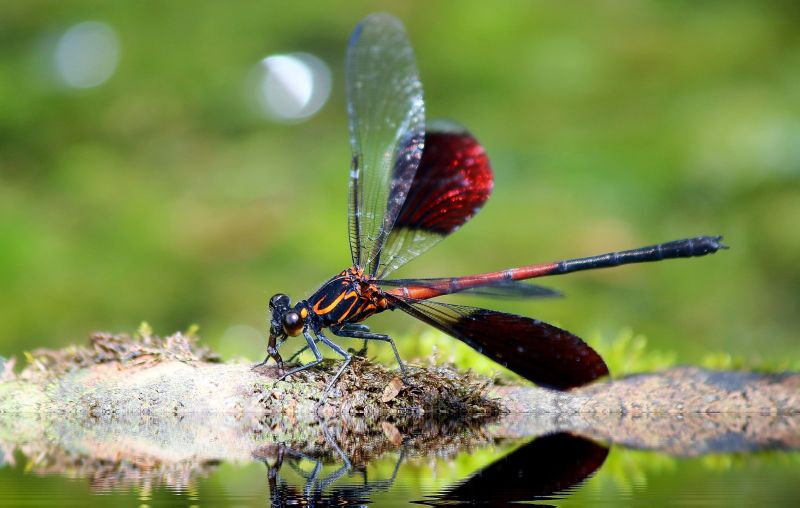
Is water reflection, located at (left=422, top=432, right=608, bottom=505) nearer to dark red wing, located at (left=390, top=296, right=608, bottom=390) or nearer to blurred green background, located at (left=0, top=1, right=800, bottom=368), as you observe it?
dark red wing, located at (left=390, top=296, right=608, bottom=390)

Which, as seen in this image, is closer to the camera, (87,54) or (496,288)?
(496,288)

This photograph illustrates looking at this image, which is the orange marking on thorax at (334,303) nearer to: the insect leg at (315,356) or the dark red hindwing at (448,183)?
the insect leg at (315,356)

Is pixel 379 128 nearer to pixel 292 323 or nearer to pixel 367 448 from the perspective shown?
pixel 292 323

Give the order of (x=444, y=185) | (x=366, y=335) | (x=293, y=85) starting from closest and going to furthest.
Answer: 1. (x=366, y=335)
2. (x=444, y=185)
3. (x=293, y=85)

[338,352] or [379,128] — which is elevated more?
[379,128]

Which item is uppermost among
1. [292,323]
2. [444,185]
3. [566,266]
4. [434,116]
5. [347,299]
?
[434,116]

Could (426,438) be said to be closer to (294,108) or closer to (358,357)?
(358,357)

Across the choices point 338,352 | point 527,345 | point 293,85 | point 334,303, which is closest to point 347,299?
point 334,303
